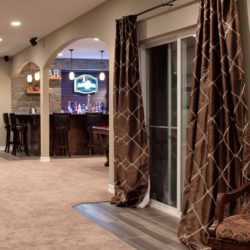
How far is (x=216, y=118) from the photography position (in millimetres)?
3713

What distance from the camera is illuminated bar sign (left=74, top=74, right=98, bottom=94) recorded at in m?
14.3

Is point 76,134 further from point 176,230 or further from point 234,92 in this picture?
point 234,92

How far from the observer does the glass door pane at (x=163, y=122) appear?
5.19m

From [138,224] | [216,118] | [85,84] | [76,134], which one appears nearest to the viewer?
[216,118]

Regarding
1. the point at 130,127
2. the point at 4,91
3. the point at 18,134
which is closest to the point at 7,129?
the point at 18,134

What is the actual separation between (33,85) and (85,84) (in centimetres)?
164

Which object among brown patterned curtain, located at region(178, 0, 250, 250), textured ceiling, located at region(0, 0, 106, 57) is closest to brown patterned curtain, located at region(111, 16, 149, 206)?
textured ceiling, located at region(0, 0, 106, 57)

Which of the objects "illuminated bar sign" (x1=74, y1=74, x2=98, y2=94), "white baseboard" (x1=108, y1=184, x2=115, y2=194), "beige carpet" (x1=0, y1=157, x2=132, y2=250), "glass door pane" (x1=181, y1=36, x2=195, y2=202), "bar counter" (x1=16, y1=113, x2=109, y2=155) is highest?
"illuminated bar sign" (x1=74, y1=74, x2=98, y2=94)

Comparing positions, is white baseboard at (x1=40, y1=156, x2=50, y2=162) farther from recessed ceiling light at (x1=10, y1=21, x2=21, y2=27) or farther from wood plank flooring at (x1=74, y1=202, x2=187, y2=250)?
wood plank flooring at (x1=74, y1=202, x2=187, y2=250)

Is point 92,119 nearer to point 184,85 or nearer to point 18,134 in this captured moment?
point 18,134

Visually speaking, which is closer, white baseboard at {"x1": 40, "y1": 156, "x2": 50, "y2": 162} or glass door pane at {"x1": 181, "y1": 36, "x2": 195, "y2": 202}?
glass door pane at {"x1": 181, "y1": 36, "x2": 195, "y2": 202}

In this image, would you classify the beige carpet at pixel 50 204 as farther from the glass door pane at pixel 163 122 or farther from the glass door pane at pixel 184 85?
the glass door pane at pixel 184 85

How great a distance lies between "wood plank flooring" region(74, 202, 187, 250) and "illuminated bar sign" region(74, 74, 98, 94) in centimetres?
897

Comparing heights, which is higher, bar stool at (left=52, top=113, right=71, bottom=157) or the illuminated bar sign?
the illuminated bar sign
